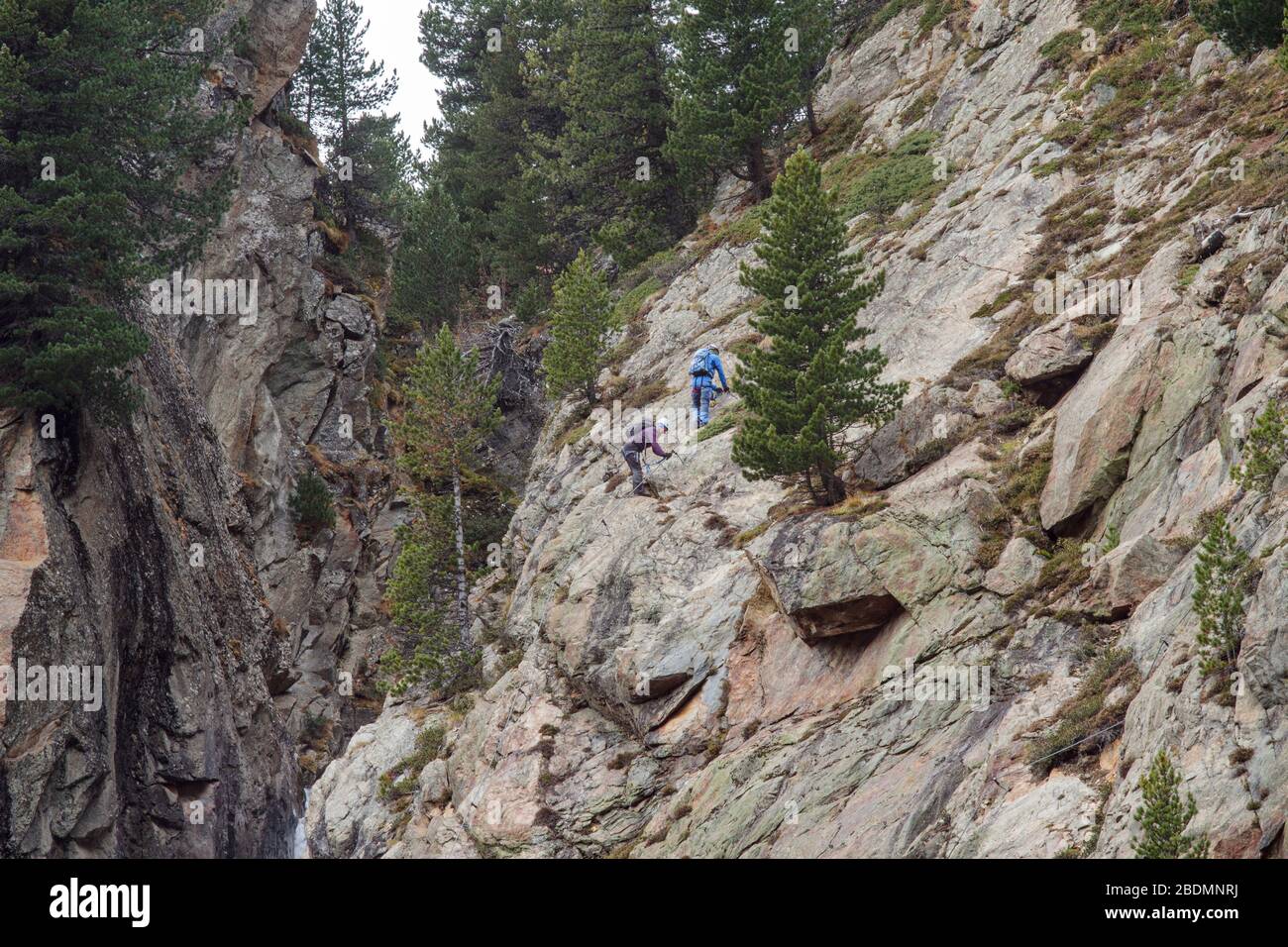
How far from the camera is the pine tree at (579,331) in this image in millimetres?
32812

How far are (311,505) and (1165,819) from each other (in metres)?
38.4

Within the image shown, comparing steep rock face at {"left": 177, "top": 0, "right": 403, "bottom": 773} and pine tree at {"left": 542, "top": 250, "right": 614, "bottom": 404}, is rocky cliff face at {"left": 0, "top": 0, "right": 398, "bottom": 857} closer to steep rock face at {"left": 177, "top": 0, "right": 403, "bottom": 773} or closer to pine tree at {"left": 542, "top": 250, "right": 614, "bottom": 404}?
steep rock face at {"left": 177, "top": 0, "right": 403, "bottom": 773}

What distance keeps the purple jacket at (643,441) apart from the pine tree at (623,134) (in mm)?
16020

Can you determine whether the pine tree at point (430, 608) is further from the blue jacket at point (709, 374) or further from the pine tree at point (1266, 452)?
the pine tree at point (1266, 452)

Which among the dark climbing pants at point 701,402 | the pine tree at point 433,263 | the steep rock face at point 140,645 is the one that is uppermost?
the pine tree at point 433,263

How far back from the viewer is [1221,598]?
36.2 feet

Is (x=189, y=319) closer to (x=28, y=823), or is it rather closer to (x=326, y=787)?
(x=326, y=787)

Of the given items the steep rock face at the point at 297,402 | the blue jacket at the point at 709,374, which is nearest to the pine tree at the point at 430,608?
the steep rock face at the point at 297,402

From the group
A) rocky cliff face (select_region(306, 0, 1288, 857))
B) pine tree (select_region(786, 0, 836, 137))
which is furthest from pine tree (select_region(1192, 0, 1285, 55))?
pine tree (select_region(786, 0, 836, 137))

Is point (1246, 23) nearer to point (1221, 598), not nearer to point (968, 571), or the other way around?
point (968, 571)

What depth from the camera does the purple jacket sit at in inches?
1030

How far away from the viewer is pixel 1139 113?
26812 millimetres
